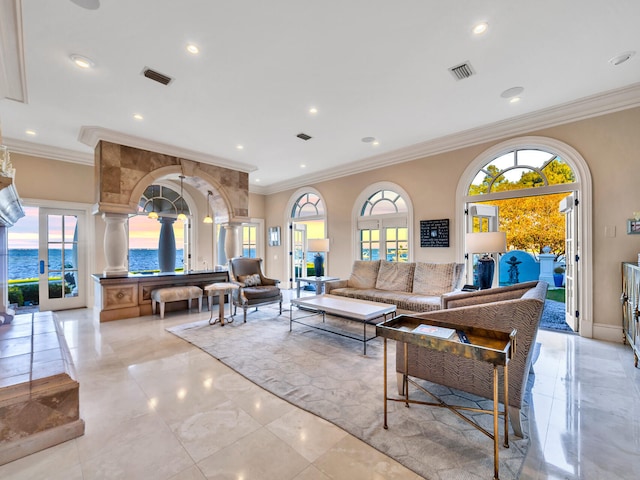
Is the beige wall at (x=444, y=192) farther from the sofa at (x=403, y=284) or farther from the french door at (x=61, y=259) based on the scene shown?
the sofa at (x=403, y=284)

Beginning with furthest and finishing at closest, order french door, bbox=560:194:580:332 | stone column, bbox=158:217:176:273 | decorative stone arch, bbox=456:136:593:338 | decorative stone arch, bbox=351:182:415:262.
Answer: stone column, bbox=158:217:176:273 → decorative stone arch, bbox=351:182:415:262 → french door, bbox=560:194:580:332 → decorative stone arch, bbox=456:136:593:338

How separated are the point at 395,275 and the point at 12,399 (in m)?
4.59

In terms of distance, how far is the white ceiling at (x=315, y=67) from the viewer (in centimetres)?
228

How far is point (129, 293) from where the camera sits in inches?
191

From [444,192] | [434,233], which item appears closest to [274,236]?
[434,233]

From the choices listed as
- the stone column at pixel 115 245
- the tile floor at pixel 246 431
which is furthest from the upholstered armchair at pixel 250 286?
the stone column at pixel 115 245

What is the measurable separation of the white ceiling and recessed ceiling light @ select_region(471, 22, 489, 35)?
55mm

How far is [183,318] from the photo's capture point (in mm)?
4805

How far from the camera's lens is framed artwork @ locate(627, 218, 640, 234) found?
11.1ft

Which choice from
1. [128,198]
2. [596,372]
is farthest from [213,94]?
[596,372]

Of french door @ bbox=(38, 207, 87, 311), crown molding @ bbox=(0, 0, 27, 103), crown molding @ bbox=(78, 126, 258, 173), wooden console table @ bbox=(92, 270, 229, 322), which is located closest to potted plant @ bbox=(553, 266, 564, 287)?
crown molding @ bbox=(78, 126, 258, 173)

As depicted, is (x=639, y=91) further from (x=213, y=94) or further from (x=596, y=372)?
(x=213, y=94)

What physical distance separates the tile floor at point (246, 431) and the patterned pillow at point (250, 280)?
2176 millimetres

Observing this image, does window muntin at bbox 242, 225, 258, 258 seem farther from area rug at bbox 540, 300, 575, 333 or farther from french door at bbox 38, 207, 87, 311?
area rug at bbox 540, 300, 575, 333
